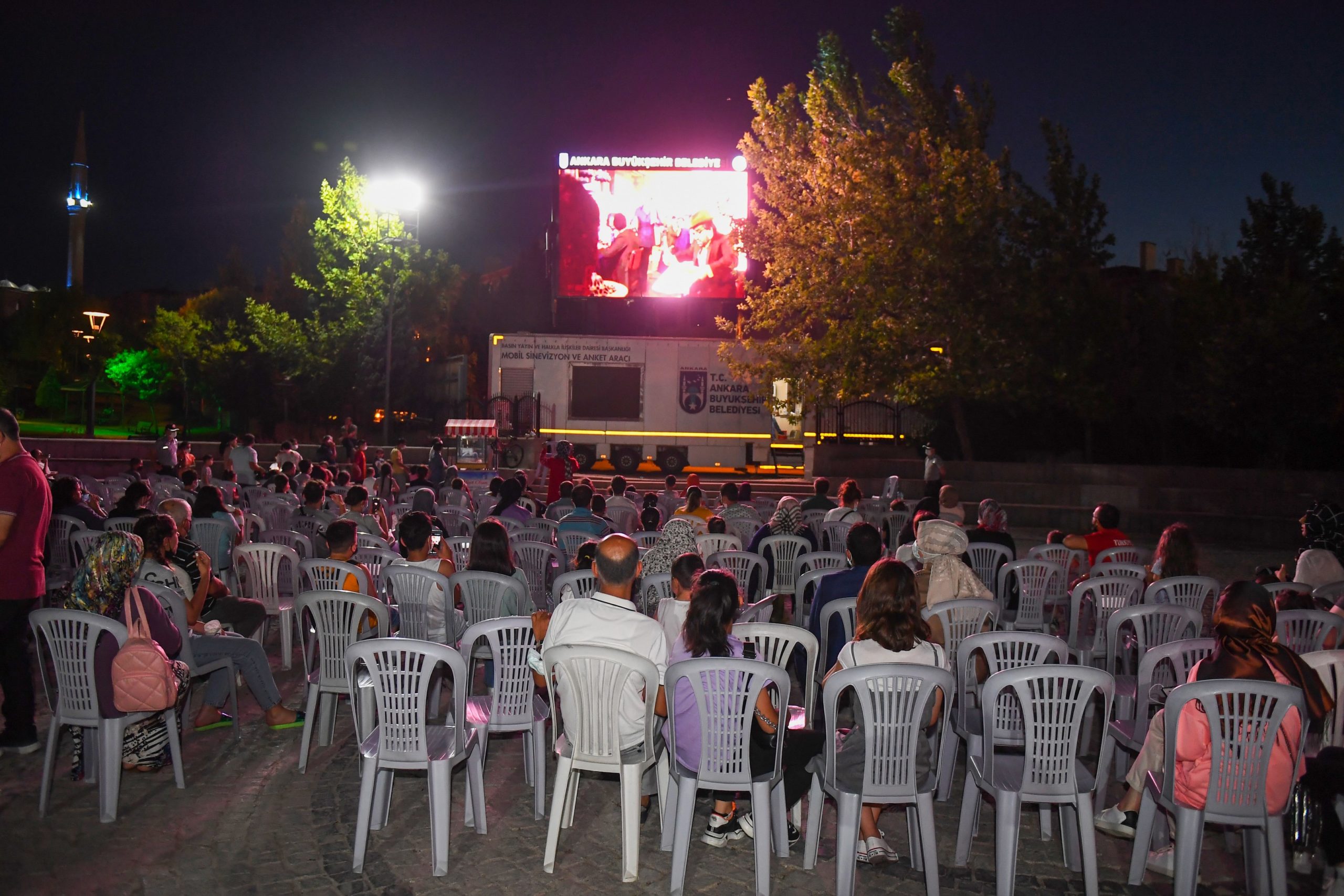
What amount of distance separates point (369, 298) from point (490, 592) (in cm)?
3490

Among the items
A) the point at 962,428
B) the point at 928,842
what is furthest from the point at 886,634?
the point at 962,428

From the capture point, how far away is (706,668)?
396 cm

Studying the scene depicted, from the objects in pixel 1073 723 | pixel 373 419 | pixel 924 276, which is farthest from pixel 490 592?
pixel 373 419

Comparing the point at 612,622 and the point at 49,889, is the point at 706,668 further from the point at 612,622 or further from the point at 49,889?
the point at 49,889

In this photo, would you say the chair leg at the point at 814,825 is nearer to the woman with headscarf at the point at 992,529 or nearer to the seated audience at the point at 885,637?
the seated audience at the point at 885,637

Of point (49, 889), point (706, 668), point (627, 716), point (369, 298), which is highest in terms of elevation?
point (369, 298)

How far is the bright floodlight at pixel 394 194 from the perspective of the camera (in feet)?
104

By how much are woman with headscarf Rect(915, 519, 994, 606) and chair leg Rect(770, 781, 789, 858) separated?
191 centimetres

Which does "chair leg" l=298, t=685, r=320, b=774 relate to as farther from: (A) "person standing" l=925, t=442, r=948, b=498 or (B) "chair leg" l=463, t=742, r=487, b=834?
(A) "person standing" l=925, t=442, r=948, b=498

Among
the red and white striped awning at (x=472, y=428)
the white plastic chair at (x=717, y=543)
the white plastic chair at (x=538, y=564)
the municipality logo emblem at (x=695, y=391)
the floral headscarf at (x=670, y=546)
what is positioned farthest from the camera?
the municipality logo emblem at (x=695, y=391)

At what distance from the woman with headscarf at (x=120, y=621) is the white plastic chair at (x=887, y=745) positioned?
11.1 ft

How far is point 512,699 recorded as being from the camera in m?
4.87

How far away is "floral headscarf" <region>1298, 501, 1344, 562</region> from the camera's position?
7.60m

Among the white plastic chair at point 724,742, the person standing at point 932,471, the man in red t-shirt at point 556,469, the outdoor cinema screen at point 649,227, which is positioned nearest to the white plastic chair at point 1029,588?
the white plastic chair at point 724,742
